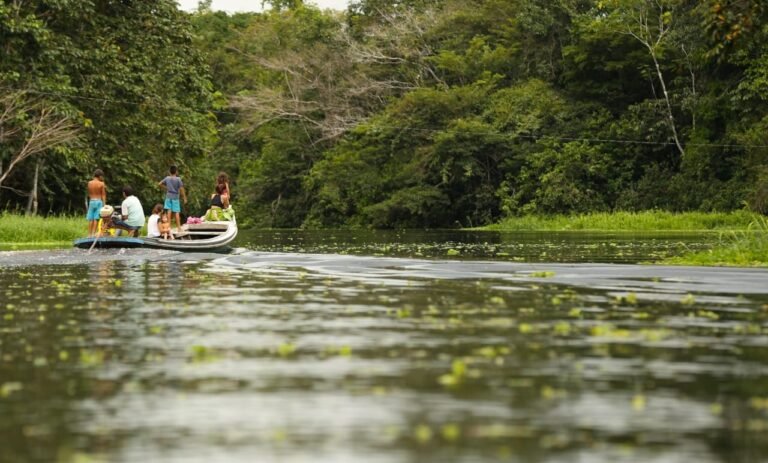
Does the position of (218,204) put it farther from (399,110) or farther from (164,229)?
(399,110)

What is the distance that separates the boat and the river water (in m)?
9.66

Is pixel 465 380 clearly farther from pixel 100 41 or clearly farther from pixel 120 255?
pixel 100 41

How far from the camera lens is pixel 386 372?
37.6 ft

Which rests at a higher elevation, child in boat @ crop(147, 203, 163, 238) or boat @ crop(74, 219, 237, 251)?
child in boat @ crop(147, 203, 163, 238)

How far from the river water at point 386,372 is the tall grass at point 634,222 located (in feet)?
132

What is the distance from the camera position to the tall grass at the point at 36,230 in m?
42.9

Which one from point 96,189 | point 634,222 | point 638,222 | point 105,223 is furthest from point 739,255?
point 634,222

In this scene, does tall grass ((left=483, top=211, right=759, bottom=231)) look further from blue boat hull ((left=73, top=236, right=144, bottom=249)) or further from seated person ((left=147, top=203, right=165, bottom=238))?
blue boat hull ((left=73, top=236, right=144, bottom=249))

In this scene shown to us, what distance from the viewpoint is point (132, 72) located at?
52094 millimetres

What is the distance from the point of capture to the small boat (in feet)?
109

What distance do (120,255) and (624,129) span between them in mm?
42774

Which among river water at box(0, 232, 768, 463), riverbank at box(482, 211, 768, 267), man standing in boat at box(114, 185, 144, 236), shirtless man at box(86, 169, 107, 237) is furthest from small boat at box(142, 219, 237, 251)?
riverbank at box(482, 211, 768, 267)

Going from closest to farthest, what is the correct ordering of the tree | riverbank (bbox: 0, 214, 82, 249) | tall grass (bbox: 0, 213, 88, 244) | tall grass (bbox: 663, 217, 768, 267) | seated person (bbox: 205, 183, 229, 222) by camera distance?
tall grass (bbox: 663, 217, 768, 267), seated person (bbox: 205, 183, 229, 222), riverbank (bbox: 0, 214, 82, 249), tall grass (bbox: 0, 213, 88, 244), the tree

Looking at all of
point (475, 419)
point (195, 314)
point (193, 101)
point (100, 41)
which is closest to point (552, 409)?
point (475, 419)
